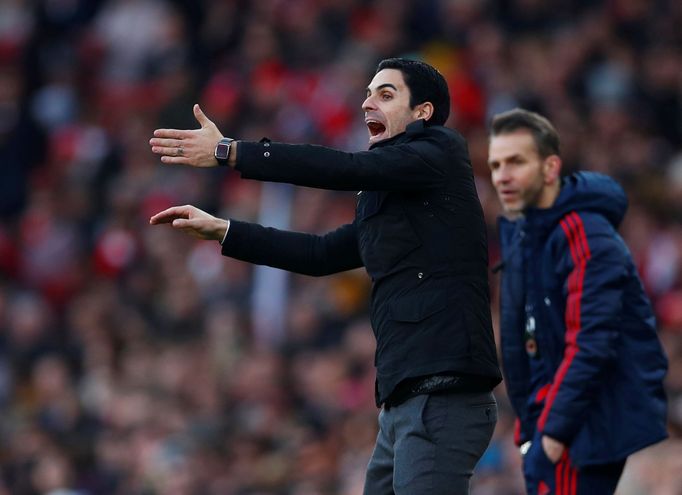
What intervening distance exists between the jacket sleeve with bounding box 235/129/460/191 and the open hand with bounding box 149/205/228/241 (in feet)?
1.13

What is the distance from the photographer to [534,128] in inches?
227

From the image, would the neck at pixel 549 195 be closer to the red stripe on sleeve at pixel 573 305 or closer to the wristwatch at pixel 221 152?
the red stripe on sleeve at pixel 573 305

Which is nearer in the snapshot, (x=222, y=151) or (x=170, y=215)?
(x=222, y=151)

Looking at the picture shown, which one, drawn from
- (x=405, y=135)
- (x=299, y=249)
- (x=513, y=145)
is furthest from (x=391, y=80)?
(x=513, y=145)

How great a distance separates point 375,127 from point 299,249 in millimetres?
528

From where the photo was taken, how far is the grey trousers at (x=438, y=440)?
4562 millimetres

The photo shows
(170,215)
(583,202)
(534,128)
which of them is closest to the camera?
(170,215)

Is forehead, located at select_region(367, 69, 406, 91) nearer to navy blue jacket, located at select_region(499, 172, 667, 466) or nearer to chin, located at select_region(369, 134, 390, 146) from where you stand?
chin, located at select_region(369, 134, 390, 146)

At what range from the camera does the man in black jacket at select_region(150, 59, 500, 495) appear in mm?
4527

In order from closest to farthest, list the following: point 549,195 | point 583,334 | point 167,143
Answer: point 167,143 < point 583,334 < point 549,195

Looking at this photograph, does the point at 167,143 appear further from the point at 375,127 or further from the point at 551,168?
the point at 551,168

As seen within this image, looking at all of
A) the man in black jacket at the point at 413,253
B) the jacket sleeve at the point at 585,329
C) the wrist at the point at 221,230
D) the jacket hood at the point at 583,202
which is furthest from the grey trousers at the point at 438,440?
the jacket hood at the point at 583,202

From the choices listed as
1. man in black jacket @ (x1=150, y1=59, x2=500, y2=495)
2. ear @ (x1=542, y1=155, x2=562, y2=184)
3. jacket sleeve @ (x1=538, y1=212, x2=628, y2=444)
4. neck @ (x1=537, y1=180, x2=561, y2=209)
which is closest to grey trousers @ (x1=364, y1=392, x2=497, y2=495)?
man in black jacket @ (x1=150, y1=59, x2=500, y2=495)

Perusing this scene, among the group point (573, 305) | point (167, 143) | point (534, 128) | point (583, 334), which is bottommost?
point (583, 334)
